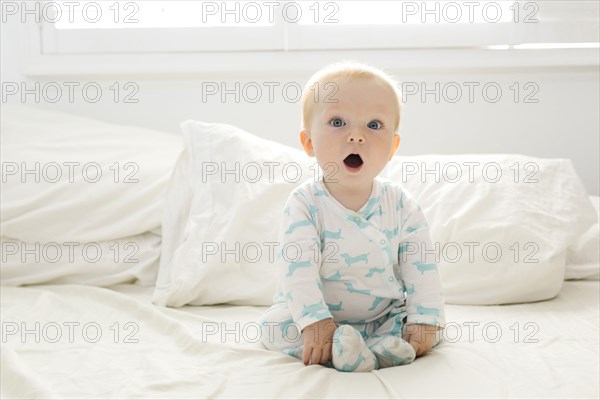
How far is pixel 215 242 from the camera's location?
1506mm

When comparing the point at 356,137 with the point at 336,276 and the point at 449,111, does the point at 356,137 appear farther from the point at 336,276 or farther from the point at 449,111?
the point at 449,111

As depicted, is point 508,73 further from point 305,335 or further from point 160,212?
point 305,335

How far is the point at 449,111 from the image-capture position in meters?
2.15

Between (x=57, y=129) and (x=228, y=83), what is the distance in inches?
21.6

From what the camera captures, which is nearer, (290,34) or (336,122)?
(336,122)

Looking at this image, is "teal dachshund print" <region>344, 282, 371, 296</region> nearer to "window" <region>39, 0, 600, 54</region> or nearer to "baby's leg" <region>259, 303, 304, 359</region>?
"baby's leg" <region>259, 303, 304, 359</region>

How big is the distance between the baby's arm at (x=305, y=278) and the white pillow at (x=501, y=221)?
0.43 metres

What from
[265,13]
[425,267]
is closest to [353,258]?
[425,267]

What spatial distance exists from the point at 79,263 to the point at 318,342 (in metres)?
0.70

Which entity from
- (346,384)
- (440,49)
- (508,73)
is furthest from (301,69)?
(346,384)

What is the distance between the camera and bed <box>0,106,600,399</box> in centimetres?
113

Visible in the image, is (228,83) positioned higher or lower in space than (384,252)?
higher

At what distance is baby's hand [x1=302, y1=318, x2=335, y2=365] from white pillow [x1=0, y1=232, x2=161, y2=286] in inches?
23.3

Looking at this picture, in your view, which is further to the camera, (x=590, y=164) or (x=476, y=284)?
(x=590, y=164)
